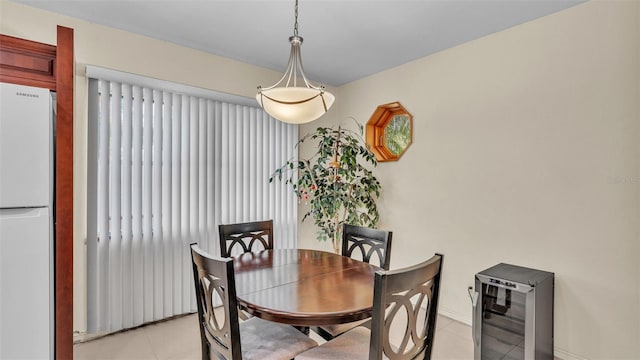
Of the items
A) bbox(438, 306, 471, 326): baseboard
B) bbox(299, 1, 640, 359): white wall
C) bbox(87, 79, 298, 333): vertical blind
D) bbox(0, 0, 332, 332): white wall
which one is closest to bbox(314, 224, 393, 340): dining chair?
bbox(299, 1, 640, 359): white wall

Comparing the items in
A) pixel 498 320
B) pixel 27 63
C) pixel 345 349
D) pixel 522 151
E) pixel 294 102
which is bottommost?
pixel 498 320

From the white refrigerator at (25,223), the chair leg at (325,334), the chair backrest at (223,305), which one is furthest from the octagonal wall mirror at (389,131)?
the white refrigerator at (25,223)

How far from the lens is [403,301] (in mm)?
1284

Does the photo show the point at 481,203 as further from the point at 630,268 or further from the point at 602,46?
the point at 602,46

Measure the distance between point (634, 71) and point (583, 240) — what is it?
1122mm

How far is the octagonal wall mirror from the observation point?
3.28 metres

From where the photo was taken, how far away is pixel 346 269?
78.3 inches

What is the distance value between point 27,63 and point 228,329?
193 centimetres

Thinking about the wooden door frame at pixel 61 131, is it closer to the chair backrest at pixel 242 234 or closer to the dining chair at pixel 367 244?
the chair backrest at pixel 242 234

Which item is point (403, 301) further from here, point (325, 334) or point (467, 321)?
point (467, 321)

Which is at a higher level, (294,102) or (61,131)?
(294,102)

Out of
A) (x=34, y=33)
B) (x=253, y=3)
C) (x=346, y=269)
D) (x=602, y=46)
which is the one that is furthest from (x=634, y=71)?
(x=34, y=33)

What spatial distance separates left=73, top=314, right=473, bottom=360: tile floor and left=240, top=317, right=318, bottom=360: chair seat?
34.7 inches

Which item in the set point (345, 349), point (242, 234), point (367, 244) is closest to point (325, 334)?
point (345, 349)
